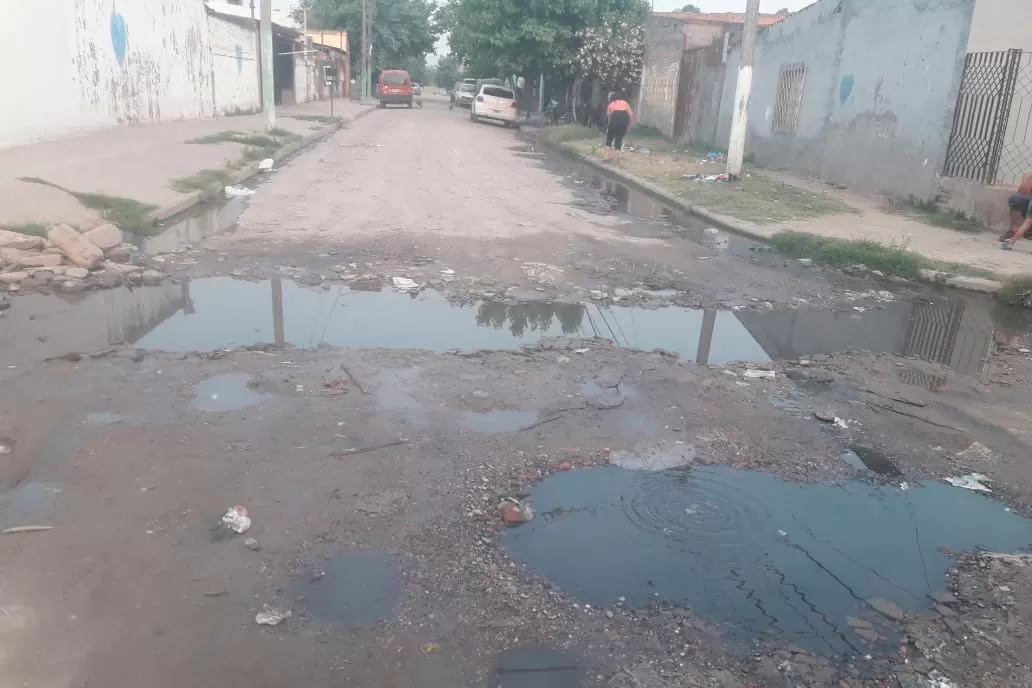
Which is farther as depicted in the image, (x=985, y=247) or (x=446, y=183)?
(x=446, y=183)

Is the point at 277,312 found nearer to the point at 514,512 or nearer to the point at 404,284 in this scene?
the point at 404,284

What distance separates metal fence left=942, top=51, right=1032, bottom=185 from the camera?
12008 mm

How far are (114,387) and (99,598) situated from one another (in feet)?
7.10

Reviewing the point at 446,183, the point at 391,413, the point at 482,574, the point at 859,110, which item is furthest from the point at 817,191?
the point at 482,574

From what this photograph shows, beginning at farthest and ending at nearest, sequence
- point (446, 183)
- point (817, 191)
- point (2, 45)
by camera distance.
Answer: point (817, 191) → point (446, 183) → point (2, 45)

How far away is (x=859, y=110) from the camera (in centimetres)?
1595

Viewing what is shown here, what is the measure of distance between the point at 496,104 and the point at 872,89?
19.3m

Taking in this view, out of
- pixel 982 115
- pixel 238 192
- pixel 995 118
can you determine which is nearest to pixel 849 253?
pixel 995 118

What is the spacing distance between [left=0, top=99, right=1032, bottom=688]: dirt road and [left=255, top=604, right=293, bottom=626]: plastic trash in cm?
3

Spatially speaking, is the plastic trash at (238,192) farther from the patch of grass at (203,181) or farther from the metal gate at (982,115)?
the metal gate at (982,115)

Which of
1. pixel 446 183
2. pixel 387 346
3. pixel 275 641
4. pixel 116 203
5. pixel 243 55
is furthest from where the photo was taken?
pixel 243 55

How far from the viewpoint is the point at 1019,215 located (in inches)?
425

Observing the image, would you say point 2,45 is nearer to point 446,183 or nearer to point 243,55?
point 446,183

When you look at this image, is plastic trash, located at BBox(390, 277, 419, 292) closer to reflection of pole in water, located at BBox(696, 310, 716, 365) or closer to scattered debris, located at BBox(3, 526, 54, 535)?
reflection of pole in water, located at BBox(696, 310, 716, 365)
